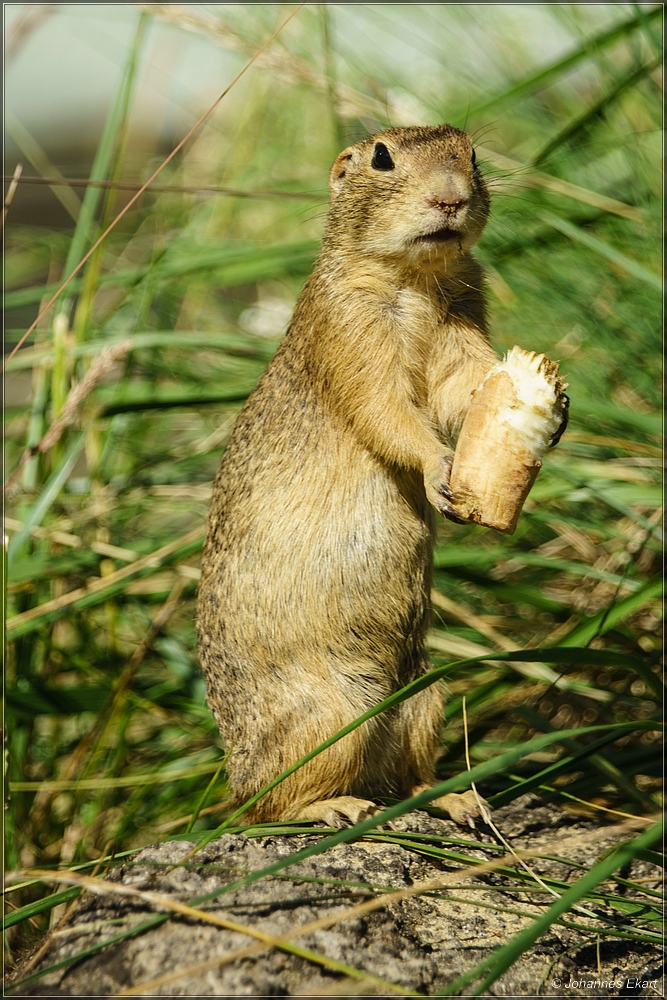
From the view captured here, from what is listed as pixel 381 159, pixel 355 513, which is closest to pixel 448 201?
pixel 381 159

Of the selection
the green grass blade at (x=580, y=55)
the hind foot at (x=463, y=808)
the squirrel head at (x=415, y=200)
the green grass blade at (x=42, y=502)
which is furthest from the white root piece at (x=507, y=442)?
the green grass blade at (x=42, y=502)

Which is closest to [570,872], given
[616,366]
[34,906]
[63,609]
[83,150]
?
[34,906]

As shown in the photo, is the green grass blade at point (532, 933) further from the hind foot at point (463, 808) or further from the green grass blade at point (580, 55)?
the green grass blade at point (580, 55)

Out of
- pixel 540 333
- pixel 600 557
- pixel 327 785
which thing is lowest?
pixel 327 785

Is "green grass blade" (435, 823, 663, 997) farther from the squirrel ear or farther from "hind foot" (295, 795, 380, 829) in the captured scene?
the squirrel ear

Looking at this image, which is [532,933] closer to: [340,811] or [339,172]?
[340,811]

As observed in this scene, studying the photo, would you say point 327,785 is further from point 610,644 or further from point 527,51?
point 527,51
